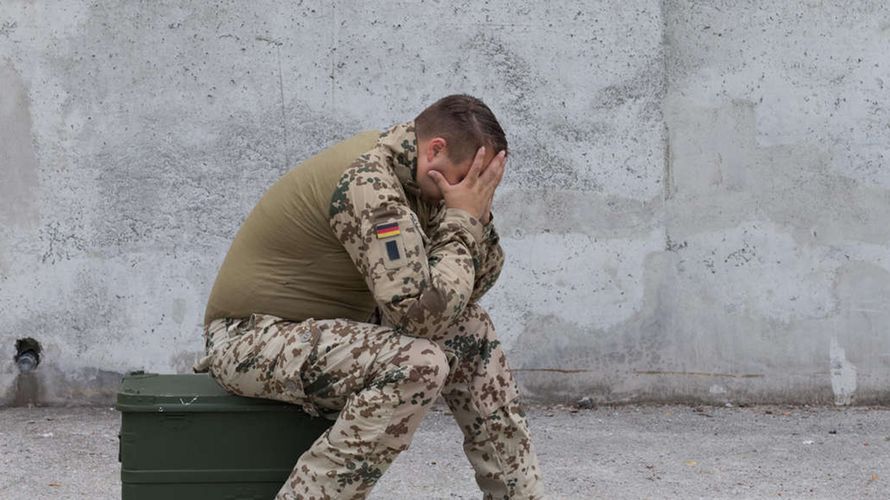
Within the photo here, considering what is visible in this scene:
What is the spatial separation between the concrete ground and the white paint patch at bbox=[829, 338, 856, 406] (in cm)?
7

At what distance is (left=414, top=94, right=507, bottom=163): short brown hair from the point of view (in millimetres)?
3146

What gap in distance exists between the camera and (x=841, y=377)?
5496 mm

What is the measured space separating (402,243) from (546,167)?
244cm

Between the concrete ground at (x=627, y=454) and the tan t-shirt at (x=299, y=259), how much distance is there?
1.23m

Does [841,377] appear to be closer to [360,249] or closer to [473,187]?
[473,187]

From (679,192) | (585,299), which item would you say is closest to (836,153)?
(679,192)

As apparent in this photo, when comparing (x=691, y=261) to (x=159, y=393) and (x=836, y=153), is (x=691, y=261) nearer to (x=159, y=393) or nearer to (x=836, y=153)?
(x=836, y=153)

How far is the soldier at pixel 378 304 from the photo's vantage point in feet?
9.94

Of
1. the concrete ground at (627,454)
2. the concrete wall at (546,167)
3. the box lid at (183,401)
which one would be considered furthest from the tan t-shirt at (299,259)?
the concrete wall at (546,167)

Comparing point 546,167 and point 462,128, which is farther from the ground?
point 462,128

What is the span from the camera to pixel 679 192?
5.39m

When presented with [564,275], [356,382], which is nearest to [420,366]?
[356,382]

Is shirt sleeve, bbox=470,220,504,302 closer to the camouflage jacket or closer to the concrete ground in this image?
the camouflage jacket

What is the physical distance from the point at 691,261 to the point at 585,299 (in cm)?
52
